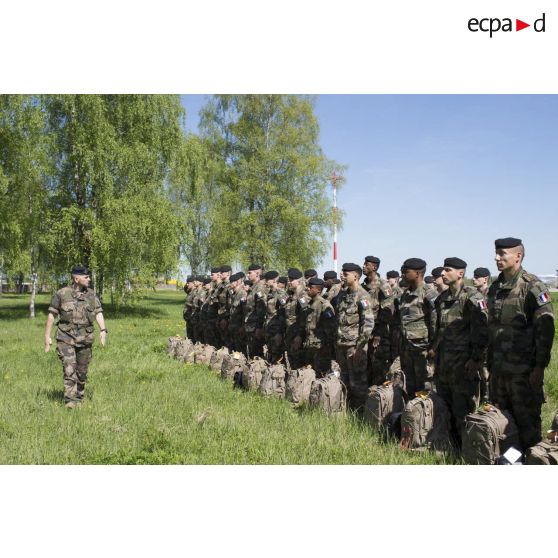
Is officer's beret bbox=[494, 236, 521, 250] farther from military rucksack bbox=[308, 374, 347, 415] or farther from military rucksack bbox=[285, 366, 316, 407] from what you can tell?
military rucksack bbox=[285, 366, 316, 407]

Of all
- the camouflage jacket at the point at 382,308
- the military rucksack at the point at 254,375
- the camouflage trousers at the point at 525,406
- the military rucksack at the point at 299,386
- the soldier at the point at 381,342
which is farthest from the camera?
the military rucksack at the point at 254,375

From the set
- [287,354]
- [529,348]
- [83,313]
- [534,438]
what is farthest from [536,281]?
[83,313]

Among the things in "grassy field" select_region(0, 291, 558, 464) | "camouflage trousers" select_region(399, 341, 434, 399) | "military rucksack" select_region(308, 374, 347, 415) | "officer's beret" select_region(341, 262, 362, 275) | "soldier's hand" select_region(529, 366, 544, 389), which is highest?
"officer's beret" select_region(341, 262, 362, 275)

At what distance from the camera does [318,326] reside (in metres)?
9.01

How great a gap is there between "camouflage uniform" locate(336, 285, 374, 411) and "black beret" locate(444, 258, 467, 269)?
1473 mm

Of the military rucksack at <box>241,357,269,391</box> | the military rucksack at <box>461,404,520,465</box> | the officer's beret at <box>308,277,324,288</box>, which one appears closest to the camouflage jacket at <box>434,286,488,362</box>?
the military rucksack at <box>461,404,520,465</box>

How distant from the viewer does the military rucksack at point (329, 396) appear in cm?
709

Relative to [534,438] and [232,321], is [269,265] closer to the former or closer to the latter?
[232,321]

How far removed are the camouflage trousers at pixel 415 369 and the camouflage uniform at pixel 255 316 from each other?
4340mm

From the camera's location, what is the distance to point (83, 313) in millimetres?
8273

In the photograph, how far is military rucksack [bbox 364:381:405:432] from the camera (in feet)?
20.3

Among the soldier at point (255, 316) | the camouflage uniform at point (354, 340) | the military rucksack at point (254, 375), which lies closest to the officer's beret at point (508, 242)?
the camouflage uniform at point (354, 340)

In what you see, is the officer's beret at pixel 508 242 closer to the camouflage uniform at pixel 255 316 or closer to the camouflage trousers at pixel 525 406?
the camouflage trousers at pixel 525 406

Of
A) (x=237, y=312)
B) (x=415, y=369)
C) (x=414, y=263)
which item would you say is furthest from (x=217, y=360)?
(x=414, y=263)
